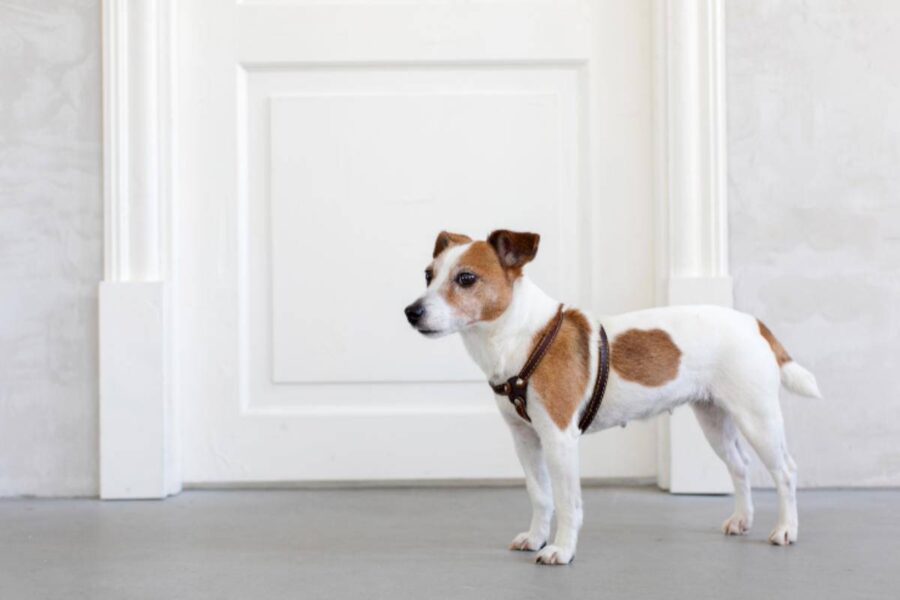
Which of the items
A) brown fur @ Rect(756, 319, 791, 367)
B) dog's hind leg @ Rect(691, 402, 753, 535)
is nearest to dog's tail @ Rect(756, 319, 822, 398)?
brown fur @ Rect(756, 319, 791, 367)

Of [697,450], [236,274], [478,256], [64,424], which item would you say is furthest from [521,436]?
[64,424]

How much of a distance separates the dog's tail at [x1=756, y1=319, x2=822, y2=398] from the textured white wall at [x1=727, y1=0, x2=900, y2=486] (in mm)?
663

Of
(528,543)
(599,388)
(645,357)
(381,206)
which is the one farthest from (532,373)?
(381,206)

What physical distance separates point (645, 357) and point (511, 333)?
29 centimetres

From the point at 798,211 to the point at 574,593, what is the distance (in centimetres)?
152

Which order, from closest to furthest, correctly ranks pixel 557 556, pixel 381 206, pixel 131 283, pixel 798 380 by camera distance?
pixel 557 556, pixel 798 380, pixel 131 283, pixel 381 206

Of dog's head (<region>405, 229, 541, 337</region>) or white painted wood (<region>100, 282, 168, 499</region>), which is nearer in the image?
dog's head (<region>405, 229, 541, 337</region>)

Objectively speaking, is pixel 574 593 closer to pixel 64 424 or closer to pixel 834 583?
pixel 834 583

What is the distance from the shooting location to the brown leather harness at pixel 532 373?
219 centimetres

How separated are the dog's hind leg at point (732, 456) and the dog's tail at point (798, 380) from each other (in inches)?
5.9

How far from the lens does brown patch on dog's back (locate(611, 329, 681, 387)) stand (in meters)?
2.29

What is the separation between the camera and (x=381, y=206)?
3.10 metres

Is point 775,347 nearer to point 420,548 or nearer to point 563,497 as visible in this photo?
point 563,497

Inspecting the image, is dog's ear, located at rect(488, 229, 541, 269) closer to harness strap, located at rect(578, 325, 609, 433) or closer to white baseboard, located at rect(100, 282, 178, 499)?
harness strap, located at rect(578, 325, 609, 433)
